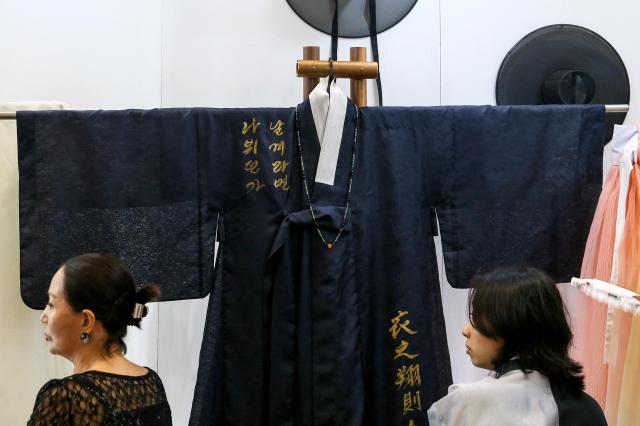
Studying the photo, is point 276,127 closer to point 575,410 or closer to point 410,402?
point 410,402

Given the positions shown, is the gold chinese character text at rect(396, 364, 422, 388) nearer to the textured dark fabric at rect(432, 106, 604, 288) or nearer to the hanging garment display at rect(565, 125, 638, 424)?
the textured dark fabric at rect(432, 106, 604, 288)

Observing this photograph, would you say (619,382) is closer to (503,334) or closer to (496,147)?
(496,147)

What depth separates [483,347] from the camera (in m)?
1.63

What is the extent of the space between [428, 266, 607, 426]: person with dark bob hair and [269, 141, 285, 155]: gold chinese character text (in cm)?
91

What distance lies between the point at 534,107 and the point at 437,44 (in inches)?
21.0

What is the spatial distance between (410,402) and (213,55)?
4.34 ft

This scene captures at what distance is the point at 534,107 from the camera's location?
8.02 feet

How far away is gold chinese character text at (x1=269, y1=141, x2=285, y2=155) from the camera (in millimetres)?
2367

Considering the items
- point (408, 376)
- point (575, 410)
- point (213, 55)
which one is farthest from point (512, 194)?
point (213, 55)

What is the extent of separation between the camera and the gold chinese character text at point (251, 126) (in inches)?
93.4

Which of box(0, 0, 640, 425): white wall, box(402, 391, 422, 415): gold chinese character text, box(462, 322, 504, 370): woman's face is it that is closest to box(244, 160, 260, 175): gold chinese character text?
box(0, 0, 640, 425): white wall

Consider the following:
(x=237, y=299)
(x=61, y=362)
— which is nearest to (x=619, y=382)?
(x=237, y=299)

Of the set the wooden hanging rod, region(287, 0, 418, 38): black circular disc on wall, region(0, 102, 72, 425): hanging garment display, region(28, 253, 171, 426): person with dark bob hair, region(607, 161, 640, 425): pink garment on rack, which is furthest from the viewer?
region(287, 0, 418, 38): black circular disc on wall

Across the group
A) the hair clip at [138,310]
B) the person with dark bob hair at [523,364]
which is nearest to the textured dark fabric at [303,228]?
the hair clip at [138,310]
